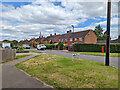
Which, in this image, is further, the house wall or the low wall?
the house wall

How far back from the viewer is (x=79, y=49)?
24703mm

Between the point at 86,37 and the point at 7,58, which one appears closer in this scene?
the point at 7,58

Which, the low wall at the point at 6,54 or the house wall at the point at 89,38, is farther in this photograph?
the house wall at the point at 89,38

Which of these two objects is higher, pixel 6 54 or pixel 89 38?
pixel 89 38

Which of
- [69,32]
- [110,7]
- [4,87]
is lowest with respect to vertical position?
[4,87]

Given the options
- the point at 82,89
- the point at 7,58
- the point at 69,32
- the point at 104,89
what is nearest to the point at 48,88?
the point at 82,89

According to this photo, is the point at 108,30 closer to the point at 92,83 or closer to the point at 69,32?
the point at 92,83

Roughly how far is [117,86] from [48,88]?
273cm

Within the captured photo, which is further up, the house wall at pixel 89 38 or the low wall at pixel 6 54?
the house wall at pixel 89 38

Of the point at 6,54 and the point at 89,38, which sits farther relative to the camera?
the point at 89,38

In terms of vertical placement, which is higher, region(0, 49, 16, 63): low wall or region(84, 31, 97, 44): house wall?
region(84, 31, 97, 44): house wall

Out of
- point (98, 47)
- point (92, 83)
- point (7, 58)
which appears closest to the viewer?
point (92, 83)

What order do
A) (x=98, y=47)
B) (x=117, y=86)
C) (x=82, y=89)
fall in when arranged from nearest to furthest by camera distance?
(x=82, y=89), (x=117, y=86), (x=98, y=47)

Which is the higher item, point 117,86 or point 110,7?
point 110,7
